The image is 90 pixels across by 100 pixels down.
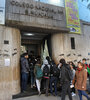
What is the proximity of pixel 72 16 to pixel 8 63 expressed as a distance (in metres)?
5.55

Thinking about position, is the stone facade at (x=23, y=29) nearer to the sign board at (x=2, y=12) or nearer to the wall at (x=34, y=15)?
the wall at (x=34, y=15)

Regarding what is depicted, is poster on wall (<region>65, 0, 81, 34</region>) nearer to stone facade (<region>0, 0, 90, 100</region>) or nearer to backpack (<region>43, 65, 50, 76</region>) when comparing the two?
stone facade (<region>0, 0, 90, 100</region>)

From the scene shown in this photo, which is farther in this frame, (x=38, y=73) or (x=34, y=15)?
(x=34, y=15)

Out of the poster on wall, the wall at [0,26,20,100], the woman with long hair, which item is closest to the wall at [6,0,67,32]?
the poster on wall

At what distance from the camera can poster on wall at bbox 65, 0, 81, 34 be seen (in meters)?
7.46

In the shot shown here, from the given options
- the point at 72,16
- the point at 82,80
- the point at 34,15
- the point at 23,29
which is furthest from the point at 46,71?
the point at 72,16

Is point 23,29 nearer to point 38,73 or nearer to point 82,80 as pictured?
point 38,73

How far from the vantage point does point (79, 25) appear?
8070 mm

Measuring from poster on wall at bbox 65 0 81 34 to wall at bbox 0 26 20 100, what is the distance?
3.96 metres

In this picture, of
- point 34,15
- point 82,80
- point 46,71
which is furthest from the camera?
point 34,15

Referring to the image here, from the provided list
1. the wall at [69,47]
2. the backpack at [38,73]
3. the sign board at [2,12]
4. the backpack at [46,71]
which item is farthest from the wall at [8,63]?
the wall at [69,47]

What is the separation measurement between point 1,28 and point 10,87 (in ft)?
10.3

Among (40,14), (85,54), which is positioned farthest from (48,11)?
(85,54)

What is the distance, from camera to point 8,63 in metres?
5.48
